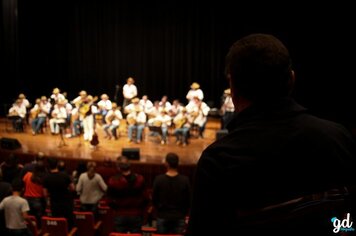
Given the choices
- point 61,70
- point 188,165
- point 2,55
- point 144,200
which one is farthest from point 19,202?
point 61,70

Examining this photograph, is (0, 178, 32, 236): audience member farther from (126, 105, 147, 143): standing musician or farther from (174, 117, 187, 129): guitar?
(174, 117, 187, 129): guitar

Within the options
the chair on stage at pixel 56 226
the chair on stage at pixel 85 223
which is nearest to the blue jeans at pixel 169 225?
the chair on stage at pixel 85 223

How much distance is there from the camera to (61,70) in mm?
19812

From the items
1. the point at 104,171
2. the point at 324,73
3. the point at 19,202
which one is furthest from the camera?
the point at 324,73

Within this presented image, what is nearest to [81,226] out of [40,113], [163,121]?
[163,121]

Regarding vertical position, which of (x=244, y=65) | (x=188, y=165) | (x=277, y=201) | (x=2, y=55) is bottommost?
(x=188, y=165)

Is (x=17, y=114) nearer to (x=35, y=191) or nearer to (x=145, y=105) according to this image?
(x=145, y=105)

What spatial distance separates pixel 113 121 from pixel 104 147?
1165mm

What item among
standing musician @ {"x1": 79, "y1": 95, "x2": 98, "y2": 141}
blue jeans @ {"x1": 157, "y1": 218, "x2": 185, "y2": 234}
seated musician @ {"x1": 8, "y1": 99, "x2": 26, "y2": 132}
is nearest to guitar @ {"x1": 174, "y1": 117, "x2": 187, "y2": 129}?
standing musician @ {"x1": 79, "y1": 95, "x2": 98, "y2": 141}

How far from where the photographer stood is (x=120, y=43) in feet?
65.0

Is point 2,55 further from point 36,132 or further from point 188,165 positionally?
point 188,165

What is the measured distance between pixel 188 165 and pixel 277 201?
973cm

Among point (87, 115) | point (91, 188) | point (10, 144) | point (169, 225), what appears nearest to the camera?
point (169, 225)

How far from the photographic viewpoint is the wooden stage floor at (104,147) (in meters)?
11.4
